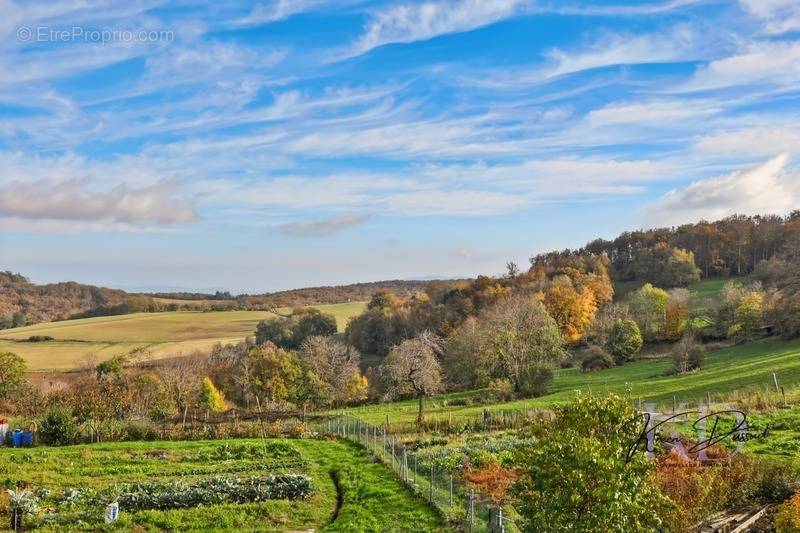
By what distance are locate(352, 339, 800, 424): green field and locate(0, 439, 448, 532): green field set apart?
12701 mm

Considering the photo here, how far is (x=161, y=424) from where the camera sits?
37875 mm

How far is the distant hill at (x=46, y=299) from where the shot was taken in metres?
120

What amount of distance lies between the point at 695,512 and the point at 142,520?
16300 millimetres

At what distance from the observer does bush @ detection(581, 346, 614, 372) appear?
6488 centimetres

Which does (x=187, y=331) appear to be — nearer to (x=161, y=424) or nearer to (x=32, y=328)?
(x=32, y=328)

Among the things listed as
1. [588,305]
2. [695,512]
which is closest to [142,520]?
[695,512]

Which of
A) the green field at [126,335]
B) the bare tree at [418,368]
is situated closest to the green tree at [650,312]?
the bare tree at [418,368]

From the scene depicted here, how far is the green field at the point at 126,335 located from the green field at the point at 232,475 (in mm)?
53047

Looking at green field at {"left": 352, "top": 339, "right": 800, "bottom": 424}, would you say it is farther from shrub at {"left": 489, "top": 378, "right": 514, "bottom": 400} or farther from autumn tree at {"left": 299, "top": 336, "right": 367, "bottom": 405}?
autumn tree at {"left": 299, "top": 336, "right": 367, "bottom": 405}

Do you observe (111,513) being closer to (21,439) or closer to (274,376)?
(21,439)

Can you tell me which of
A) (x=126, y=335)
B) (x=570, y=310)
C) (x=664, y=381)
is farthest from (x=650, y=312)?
(x=126, y=335)

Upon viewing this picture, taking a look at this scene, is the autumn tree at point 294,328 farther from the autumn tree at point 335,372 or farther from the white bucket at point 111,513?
the white bucket at point 111,513

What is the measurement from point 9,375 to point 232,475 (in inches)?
1313

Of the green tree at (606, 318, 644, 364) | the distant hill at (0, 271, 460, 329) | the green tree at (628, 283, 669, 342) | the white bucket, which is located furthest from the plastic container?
the distant hill at (0, 271, 460, 329)
